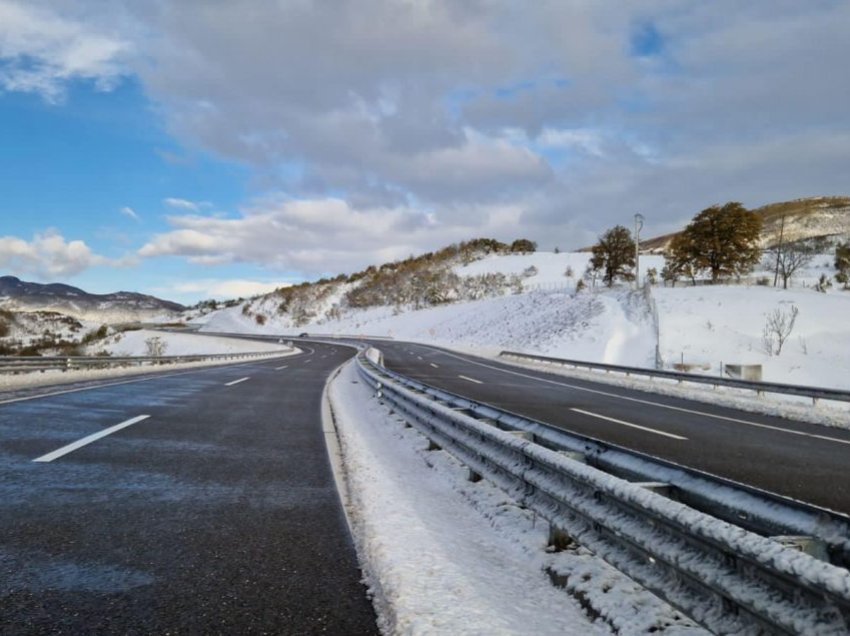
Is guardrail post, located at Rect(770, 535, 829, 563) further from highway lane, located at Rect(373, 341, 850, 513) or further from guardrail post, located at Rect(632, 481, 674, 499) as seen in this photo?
highway lane, located at Rect(373, 341, 850, 513)

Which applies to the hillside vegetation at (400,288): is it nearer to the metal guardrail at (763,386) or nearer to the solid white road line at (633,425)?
the metal guardrail at (763,386)

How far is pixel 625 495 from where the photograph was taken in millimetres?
2982

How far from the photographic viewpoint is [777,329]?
34594mm

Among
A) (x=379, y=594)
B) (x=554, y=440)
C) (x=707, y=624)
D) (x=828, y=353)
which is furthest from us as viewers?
(x=828, y=353)

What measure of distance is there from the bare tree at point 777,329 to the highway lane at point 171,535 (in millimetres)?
32198

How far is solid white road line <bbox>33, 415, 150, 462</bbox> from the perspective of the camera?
6.28 m

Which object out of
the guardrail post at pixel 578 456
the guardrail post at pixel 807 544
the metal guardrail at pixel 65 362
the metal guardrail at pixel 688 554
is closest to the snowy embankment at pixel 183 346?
the metal guardrail at pixel 65 362

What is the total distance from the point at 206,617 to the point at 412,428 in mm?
6987

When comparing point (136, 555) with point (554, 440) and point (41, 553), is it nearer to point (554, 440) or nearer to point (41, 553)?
point (41, 553)

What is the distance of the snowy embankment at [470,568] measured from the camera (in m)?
2.92

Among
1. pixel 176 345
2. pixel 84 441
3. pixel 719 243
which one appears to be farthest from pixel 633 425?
pixel 176 345

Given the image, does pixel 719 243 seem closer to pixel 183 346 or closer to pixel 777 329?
pixel 777 329

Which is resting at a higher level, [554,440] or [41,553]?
[554,440]

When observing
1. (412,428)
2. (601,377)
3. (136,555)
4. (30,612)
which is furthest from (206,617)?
(601,377)
